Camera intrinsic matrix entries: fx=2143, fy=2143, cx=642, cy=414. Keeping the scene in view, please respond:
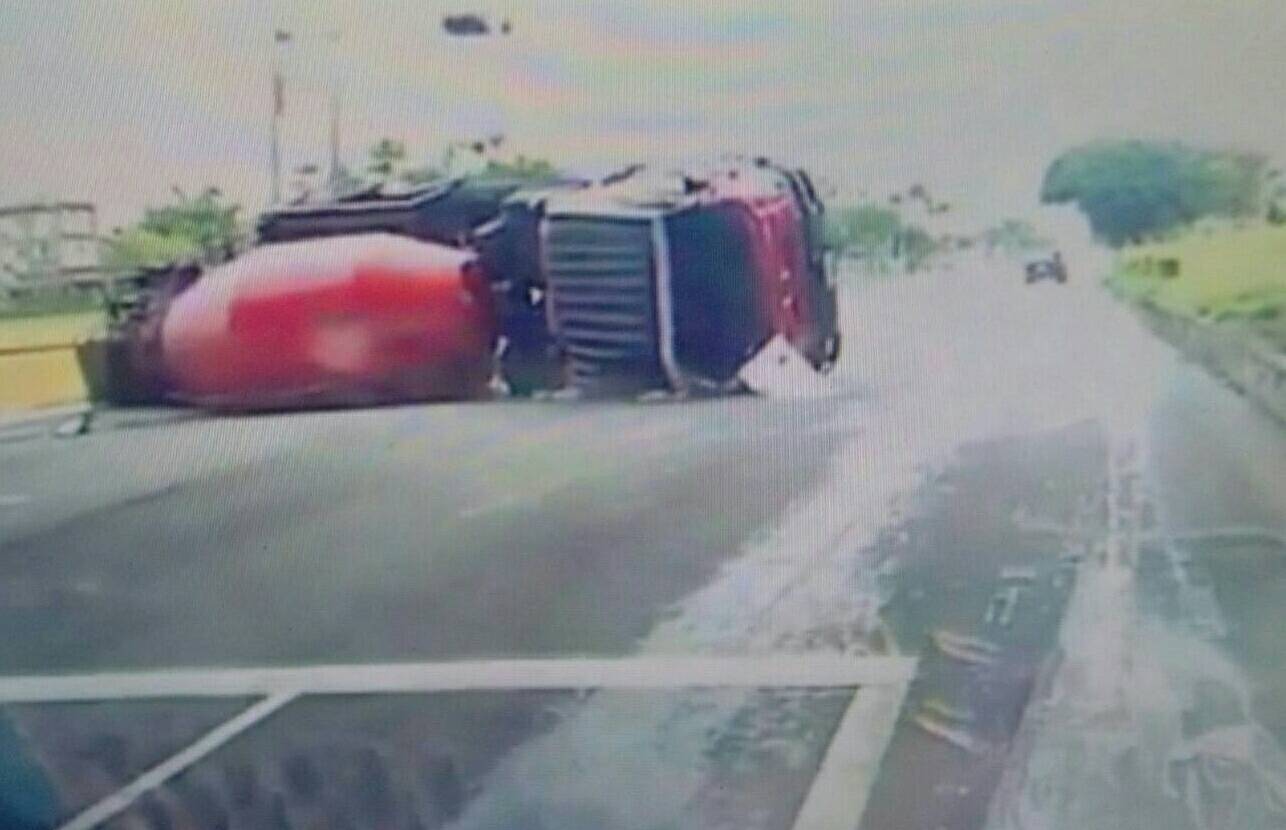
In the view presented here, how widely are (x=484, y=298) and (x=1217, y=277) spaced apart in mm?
456

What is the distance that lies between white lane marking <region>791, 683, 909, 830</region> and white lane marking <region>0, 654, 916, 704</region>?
0.02 metres

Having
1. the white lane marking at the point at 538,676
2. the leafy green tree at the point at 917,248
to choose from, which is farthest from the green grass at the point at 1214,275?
the white lane marking at the point at 538,676

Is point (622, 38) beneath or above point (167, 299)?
above

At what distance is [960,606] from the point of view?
132 centimetres

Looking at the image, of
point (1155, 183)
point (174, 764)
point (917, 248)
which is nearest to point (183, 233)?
point (174, 764)

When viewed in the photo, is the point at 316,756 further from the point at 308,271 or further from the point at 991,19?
the point at 991,19

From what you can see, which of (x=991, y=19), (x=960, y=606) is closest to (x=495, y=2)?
(x=991, y=19)

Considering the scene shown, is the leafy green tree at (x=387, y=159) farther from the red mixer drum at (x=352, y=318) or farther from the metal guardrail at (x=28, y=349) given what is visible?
the metal guardrail at (x=28, y=349)

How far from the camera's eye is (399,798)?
1322 millimetres

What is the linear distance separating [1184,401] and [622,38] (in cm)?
42

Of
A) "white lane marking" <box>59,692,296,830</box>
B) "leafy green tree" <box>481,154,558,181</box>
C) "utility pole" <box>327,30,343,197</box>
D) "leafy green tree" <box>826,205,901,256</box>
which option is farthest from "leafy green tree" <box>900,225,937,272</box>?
"white lane marking" <box>59,692,296,830</box>

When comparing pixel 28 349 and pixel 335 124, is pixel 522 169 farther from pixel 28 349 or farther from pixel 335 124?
pixel 28 349

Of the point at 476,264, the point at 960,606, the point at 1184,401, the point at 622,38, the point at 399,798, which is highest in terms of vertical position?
the point at 622,38

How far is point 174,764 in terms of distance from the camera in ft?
4.38
